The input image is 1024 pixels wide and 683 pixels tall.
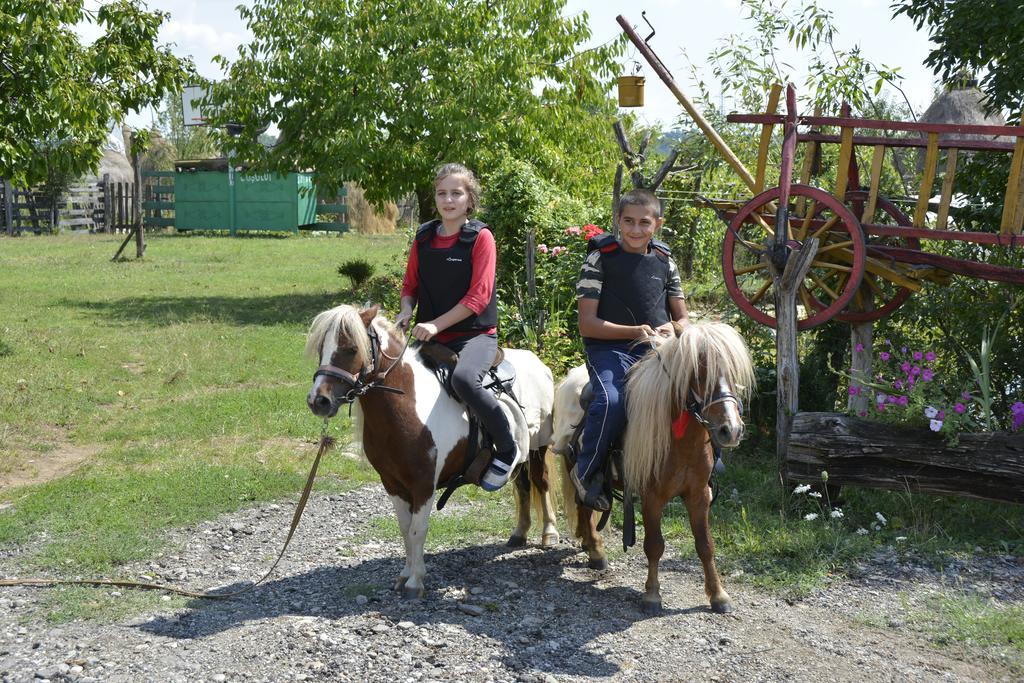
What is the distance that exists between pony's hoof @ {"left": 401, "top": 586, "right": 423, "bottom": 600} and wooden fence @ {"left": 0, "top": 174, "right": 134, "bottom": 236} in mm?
29898

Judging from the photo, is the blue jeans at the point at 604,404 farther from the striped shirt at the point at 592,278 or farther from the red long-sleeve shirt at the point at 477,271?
the red long-sleeve shirt at the point at 477,271

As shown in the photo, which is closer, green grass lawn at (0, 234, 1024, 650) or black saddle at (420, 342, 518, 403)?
black saddle at (420, 342, 518, 403)

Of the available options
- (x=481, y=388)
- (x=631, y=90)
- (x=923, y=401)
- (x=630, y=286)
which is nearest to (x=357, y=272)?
(x=631, y=90)

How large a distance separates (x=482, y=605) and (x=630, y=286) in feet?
6.16

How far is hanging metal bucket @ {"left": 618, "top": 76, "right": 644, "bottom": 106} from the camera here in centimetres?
904

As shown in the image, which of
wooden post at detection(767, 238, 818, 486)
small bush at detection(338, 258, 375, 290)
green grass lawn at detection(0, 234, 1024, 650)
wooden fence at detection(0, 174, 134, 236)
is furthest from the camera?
wooden fence at detection(0, 174, 134, 236)

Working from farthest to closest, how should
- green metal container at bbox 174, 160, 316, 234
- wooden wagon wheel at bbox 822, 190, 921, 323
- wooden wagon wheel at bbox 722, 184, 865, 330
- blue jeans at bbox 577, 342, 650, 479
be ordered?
1. green metal container at bbox 174, 160, 316, 234
2. wooden wagon wheel at bbox 822, 190, 921, 323
3. wooden wagon wheel at bbox 722, 184, 865, 330
4. blue jeans at bbox 577, 342, 650, 479

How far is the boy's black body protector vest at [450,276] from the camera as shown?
5.46 metres

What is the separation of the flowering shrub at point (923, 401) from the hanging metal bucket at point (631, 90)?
10.9 feet

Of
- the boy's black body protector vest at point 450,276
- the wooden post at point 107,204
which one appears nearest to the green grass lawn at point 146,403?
the boy's black body protector vest at point 450,276

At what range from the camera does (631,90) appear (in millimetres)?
9133

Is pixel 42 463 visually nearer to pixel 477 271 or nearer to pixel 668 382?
pixel 477 271

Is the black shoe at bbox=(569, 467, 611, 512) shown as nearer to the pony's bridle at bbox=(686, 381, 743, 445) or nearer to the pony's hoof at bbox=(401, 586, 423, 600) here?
the pony's bridle at bbox=(686, 381, 743, 445)

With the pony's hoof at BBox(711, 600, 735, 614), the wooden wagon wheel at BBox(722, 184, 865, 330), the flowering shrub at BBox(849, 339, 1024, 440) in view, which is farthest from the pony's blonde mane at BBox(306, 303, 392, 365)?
the flowering shrub at BBox(849, 339, 1024, 440)
